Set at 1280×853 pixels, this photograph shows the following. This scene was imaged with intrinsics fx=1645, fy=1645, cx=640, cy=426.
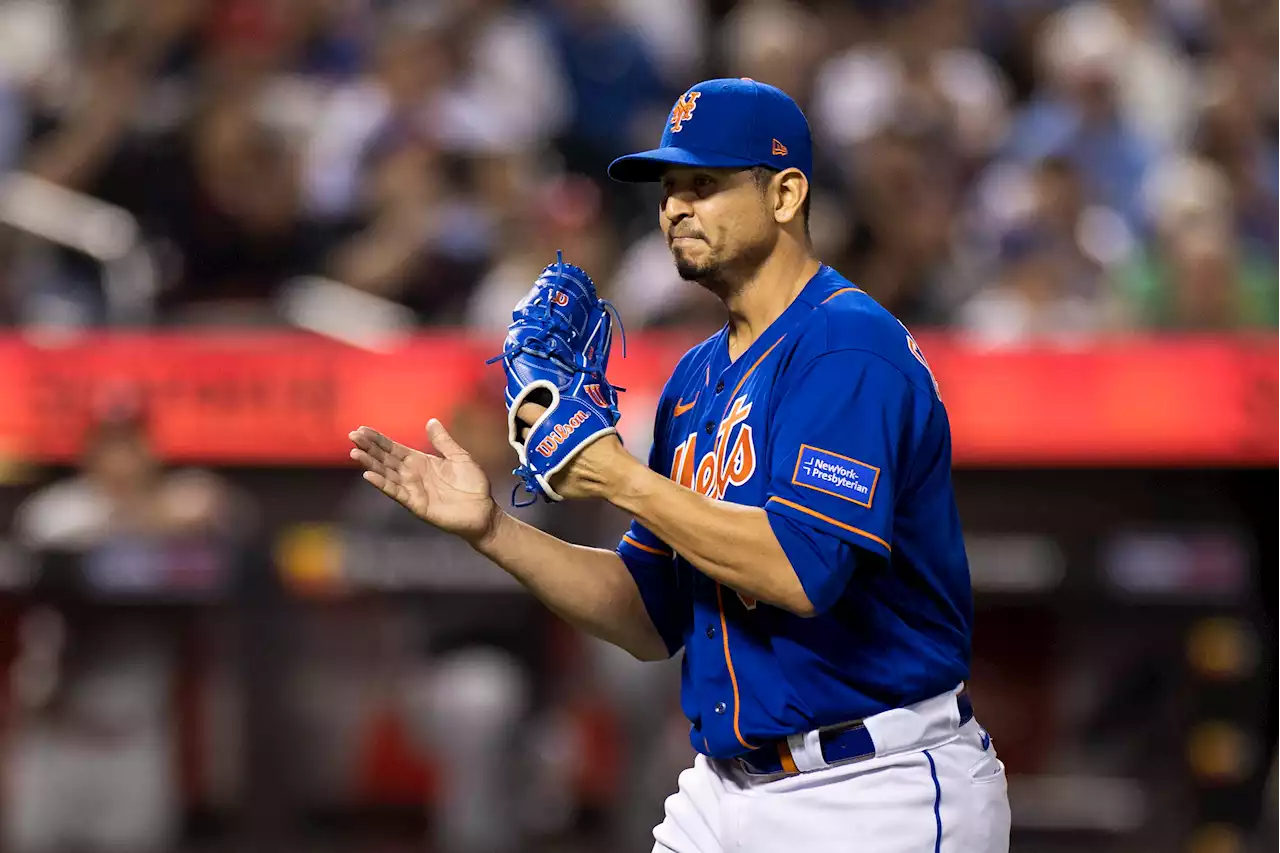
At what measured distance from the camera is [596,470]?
8.68 ft

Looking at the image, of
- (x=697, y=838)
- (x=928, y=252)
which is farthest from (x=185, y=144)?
(x=697, y=838)

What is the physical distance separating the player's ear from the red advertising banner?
2.92m

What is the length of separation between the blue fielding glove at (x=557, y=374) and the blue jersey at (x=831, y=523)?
10.3 inches

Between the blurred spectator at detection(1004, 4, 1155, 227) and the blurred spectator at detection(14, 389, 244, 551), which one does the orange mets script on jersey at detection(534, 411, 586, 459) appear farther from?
the blurred spectator at detection(1004, 4, 1155, 227)

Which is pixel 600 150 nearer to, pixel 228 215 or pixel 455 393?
pixel 228 215

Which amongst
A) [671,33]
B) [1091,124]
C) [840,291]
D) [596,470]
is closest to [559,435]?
[596,470]

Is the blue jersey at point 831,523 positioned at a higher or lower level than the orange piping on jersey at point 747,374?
lower

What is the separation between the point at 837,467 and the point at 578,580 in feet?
2.28

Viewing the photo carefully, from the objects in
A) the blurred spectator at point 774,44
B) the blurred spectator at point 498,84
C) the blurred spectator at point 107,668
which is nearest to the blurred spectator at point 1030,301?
the blurred spectator at point 774,44

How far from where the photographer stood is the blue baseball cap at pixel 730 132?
9.15 feet

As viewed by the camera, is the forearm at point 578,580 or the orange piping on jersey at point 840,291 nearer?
the orange piping on jersey at point 840,291

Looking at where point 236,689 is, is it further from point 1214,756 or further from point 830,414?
point 830,414

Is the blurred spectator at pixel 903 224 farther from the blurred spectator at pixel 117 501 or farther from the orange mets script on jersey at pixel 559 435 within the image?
the orange mets script on jersey at pixel 559 435

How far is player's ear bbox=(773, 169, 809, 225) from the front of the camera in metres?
2.89
